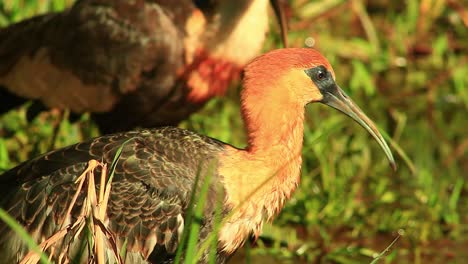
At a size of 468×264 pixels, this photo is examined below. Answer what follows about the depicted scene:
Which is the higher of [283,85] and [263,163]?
[283,85]

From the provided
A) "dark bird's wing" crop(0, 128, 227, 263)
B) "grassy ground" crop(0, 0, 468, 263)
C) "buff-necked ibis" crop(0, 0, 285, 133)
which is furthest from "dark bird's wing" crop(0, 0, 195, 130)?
"dark bird's wing" crop(0, 128, 227, 263)

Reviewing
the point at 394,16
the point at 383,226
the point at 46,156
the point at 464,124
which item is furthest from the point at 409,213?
the point at 394,16

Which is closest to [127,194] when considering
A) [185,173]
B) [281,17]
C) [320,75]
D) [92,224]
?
[185,173]

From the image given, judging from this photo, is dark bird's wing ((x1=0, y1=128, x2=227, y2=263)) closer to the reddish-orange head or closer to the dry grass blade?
the reddish-orange head

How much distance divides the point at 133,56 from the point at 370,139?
61.6 inches

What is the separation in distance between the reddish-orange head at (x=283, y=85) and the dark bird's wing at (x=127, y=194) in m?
0.23

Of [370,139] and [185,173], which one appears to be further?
[370,139]

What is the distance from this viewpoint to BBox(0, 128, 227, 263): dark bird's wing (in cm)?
421

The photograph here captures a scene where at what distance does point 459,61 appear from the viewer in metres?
7.27

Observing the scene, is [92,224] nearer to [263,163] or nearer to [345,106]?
[263,163]

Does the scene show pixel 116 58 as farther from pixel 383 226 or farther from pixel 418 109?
pixel 418 109

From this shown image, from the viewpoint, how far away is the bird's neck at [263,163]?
14.0ft

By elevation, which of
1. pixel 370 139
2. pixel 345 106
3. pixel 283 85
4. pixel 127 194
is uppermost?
pixel 283 85

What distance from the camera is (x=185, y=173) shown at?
4.27m
